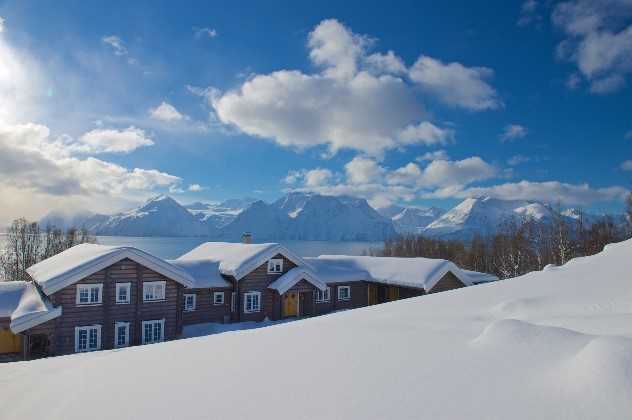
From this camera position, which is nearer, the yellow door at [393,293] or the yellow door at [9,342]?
the yellow door at [9,342]

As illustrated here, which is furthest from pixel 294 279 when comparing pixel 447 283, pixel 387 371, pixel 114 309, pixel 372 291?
pixel 387 371

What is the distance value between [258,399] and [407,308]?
4.52 meters

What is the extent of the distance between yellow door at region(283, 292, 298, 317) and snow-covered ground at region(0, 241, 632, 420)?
770 inches

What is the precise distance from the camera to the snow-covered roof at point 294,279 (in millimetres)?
24566

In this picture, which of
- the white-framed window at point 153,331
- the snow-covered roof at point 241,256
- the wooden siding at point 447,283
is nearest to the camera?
the white-framed window at point 153,331

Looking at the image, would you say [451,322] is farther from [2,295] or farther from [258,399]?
[2,295]

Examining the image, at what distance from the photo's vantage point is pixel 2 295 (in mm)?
18141

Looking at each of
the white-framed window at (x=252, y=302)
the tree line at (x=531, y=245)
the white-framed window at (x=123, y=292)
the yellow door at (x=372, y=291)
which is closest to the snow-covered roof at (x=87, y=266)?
the white-framed window at (x=123, y=292)

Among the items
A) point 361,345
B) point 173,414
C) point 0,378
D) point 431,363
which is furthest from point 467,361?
point 0,378

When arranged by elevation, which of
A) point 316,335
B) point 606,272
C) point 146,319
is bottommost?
point 146,319

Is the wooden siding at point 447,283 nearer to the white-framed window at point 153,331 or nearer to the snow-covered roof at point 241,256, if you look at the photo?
the snow-covered roof at point 241,256

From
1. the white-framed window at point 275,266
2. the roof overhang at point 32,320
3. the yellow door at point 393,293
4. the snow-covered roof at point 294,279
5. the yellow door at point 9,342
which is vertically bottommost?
the yellow door at point 9,342

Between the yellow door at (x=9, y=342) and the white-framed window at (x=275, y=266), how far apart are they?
14.0 meters

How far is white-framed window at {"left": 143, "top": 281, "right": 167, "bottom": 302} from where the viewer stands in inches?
780
